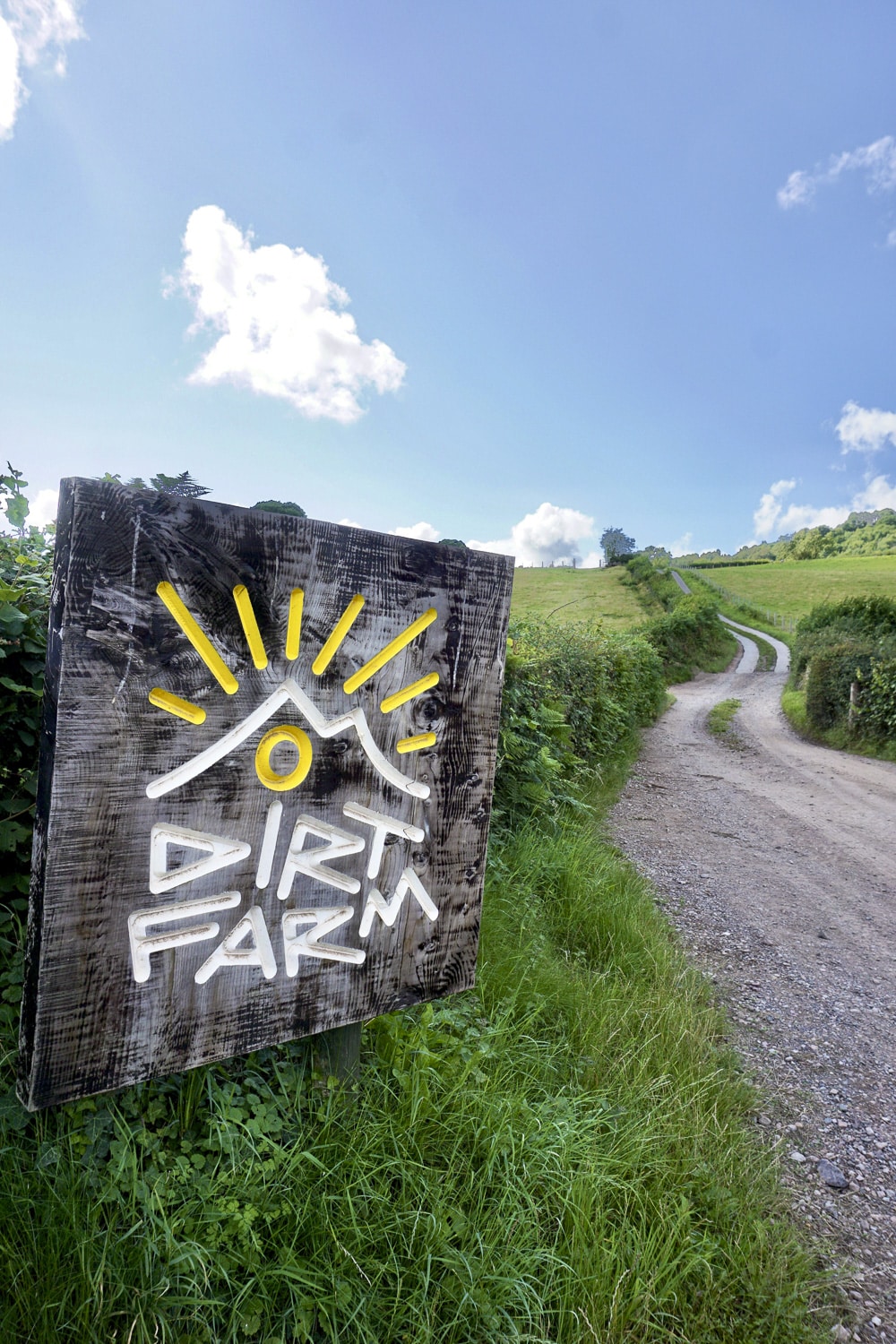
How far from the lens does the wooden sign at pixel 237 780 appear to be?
3.98 feet

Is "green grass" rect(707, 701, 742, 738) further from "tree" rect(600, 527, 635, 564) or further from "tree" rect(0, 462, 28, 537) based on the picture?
"tree" rect(600, 527, 635, 564)

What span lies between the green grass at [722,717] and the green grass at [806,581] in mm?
21282

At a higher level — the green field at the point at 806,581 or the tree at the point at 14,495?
the green field at the point at 806,581

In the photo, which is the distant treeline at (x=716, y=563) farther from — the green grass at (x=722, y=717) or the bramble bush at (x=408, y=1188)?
the bramble bush at (x=408, y=1188)

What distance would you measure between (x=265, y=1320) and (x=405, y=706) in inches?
50.2

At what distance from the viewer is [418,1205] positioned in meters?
1.56

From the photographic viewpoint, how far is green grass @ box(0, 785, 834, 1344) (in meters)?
1.28

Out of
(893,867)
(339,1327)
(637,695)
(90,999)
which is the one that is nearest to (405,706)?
(90,999)

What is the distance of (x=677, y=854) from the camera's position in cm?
529

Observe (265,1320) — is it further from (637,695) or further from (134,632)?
(637,695)

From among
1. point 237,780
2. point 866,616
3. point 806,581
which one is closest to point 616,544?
point 806,581

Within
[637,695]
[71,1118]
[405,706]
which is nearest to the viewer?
[71,1118]

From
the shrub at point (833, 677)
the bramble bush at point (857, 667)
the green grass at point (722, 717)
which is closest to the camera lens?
the bramble bush at point (857, 667)

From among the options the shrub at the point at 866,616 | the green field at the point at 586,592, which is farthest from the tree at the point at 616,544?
the shrub at the point at 866,616
